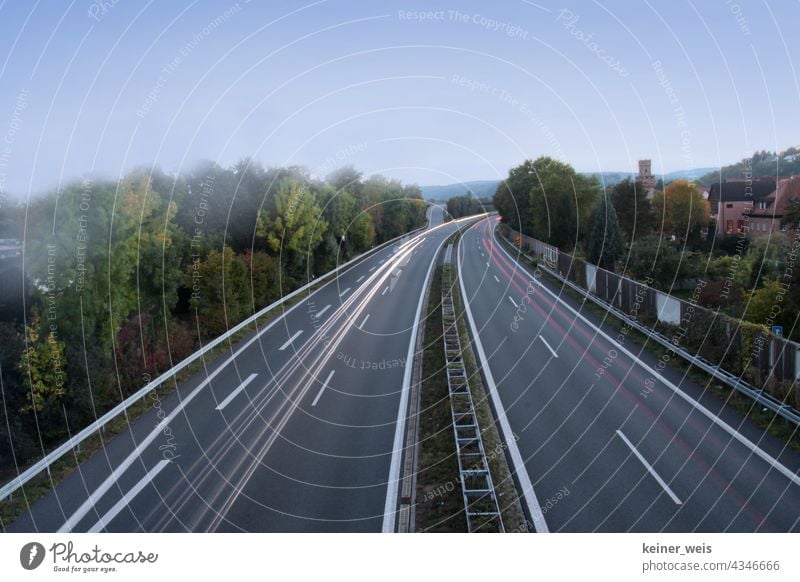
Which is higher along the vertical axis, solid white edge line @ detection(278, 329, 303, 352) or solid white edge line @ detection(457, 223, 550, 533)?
solid white edge line @ detection(278, 329, 303, 352)

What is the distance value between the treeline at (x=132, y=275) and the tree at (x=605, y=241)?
19.1 metres

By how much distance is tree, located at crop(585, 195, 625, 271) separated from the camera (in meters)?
44.5

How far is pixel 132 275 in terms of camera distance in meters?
35.6

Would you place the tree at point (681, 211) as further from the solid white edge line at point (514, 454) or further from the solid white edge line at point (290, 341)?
the solid white edge line at point (290, 341)

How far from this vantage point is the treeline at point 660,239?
26594mm

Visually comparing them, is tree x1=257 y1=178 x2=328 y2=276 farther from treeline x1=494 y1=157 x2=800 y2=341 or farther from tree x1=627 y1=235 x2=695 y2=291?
tree x1=627 y1=235 x2=695 y2=291

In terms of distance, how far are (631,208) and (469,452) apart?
163 feet

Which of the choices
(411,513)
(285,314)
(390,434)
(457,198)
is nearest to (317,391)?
(390,434)

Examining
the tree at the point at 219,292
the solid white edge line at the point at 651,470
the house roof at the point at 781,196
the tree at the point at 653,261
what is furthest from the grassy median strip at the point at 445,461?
the house roof at the point at 781,196

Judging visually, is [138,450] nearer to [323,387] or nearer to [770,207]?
[323,387]

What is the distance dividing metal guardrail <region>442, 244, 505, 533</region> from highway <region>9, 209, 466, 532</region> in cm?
144

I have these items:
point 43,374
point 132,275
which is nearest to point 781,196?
point 132,275

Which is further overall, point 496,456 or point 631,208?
point 631,208

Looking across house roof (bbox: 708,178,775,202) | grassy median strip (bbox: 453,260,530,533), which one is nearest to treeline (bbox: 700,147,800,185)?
house roof (bbox: 708,178,775,202)
